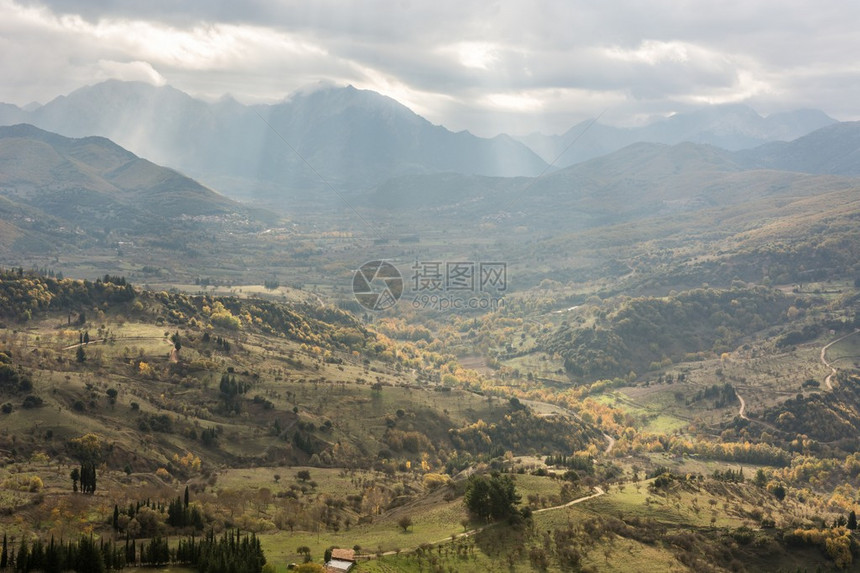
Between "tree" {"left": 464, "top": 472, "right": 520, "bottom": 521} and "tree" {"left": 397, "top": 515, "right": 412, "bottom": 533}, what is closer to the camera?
"tree" {"left": 397, "top": 515, "right": 412, "bottom": 533}

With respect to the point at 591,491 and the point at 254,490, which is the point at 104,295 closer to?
the point at 254,490

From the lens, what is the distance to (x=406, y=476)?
121750 millimetres

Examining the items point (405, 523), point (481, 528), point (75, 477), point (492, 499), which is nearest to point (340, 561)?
point (405, 523)

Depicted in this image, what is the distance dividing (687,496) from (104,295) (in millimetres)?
156366

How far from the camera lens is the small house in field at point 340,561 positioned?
56641mm

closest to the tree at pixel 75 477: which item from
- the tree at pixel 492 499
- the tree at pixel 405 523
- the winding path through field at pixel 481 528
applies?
the tree at pixel 405 523

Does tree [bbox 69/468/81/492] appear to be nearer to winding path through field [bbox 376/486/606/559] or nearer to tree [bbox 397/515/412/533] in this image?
tree [bbox 397/515/412/533]

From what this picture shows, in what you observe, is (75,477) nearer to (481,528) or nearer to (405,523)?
(405,523)

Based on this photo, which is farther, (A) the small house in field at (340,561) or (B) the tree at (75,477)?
(B) the tree at (75,477)

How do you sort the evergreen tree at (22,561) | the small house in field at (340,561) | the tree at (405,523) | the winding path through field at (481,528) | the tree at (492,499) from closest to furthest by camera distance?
1. the evergreen tree at (22,561)
2. the small house in field at (340,561)
3. the winding path through field at (481,528)
4. the tree at (405,523)
5. the tree at (492,499)

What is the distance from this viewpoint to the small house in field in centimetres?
5664

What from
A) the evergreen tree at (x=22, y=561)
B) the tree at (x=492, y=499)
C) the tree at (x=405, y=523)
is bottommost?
the tree at (x=405, y=523)

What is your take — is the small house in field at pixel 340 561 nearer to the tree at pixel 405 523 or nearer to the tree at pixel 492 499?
the tree at pixel 405 523

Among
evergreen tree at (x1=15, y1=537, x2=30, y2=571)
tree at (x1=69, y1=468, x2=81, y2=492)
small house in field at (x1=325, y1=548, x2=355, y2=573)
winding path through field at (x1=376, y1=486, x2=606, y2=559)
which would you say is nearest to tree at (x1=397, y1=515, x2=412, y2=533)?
winding path through field at (x1=376, y1=486, x2=606, y2=559)
